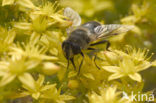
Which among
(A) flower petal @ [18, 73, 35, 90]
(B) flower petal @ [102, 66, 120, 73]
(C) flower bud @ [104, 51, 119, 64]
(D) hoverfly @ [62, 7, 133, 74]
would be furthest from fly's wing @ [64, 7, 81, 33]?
(A) flower petal @ [18, 73, 35, 90]

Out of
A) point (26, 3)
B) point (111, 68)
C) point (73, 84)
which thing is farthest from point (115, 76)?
point (26, 3)

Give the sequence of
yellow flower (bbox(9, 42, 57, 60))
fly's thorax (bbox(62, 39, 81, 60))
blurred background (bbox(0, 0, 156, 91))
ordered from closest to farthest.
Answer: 1. yellow flower (bbox(9, 42, 57, 60))
2. fly's thorax (bbox(62, 39, 81, 60))
3. blurred background (bbox(0, 0, 156, 91))

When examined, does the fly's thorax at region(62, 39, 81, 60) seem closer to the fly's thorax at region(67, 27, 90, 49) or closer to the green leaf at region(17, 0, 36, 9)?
the fly's thorax at region(67, 27, 90, 49)

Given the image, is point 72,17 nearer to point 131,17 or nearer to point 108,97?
point 108,97

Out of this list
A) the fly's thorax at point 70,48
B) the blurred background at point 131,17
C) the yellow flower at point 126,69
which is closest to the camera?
the fly's thorax at point 70,48

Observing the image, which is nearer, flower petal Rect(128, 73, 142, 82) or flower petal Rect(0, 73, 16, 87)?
flower petal Rect(0, 73, 16, 87)

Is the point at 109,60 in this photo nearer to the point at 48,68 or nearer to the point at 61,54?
the point at 61,54

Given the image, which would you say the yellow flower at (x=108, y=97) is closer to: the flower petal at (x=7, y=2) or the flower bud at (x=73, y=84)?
the flower bud at (x=73, y=84)

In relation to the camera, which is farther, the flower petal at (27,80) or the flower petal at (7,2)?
the flower petal at (7,2)

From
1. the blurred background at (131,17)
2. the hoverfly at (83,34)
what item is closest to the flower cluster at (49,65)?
the hoverfly at (83,34)
